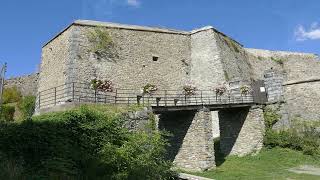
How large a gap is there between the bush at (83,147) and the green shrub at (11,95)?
21.0 m

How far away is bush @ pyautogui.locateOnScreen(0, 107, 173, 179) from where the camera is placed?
12.3 metres

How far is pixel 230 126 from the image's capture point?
927 inches

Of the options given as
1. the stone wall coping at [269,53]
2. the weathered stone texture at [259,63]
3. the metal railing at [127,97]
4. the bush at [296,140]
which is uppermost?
the stone wall coping at [269,53]

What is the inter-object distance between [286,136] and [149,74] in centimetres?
972

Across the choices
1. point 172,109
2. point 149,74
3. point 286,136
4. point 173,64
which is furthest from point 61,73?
point 286,136

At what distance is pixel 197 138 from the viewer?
19.8 meters

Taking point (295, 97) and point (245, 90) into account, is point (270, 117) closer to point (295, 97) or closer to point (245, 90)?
point (295, 97)

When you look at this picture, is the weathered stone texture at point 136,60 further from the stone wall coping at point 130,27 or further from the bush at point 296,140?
the bush at point 296,140

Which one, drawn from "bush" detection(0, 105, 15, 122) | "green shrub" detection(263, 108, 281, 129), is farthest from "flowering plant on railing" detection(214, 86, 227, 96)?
"bush" detection(0, 105, 15, 122)

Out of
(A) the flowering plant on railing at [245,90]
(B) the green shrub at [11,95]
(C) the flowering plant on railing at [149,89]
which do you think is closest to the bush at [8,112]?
(B) the green shrub at [11,95]

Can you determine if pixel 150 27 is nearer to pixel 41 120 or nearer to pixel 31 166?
pixel 41 120

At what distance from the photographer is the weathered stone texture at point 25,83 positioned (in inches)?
1398

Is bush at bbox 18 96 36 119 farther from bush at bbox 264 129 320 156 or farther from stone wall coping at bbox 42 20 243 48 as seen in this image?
bush at bbox 264 129 320 156

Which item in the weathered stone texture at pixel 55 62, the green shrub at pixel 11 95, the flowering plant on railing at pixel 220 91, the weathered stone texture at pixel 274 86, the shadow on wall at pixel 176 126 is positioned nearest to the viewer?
the shadow on wall at pixel 176 126
